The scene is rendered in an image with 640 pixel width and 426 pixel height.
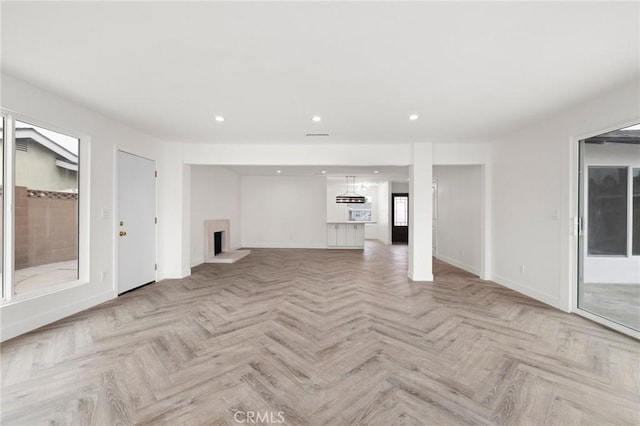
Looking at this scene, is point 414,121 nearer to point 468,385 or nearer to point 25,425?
point 468,385

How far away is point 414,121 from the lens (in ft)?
11.7

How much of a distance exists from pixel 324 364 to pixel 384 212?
9.28 meters

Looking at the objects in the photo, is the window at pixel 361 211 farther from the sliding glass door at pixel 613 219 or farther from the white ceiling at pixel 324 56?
the white ceiling at pixel 324 56

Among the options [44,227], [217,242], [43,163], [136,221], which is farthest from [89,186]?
[217,242]

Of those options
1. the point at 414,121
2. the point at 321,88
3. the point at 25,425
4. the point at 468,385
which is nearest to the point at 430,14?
the point at 321,88

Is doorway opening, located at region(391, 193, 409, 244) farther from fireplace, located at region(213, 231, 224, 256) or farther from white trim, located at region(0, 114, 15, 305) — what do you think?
white trim, located at region(0, 114, 15, 305)

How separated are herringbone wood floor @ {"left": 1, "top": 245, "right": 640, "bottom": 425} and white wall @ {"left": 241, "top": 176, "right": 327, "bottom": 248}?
5.19 metres

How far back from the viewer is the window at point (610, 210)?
4.26 m

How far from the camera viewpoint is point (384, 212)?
428 inches

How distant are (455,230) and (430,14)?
5.27m

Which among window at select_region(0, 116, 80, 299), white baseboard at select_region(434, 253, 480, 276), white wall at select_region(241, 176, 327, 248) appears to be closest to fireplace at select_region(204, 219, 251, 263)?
white wall at select_region(241, 176, 327, 248)

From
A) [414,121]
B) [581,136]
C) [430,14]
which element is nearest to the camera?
[430,14]

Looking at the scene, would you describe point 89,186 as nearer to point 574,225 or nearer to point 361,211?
point 574,225

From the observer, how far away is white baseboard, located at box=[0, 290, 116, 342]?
2.49m
